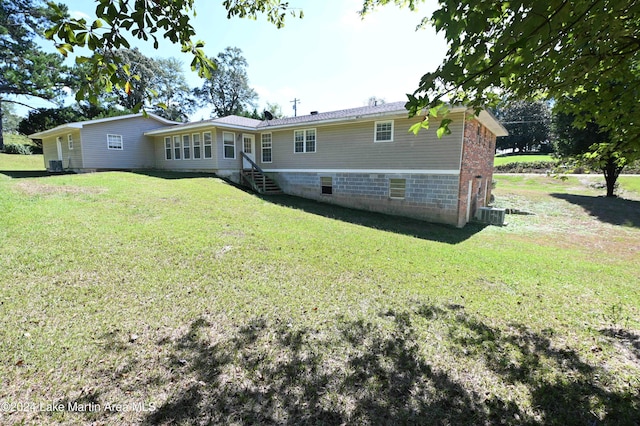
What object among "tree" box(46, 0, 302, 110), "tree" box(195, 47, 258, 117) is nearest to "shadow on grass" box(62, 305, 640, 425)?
"tree" box(46, 0, 302, 110)

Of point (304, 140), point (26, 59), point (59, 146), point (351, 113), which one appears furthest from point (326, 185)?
point (26, 59)

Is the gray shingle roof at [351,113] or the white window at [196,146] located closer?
the gray shingle roof at [351,113]

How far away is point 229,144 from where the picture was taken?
654 inches

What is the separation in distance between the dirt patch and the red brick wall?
1223cm

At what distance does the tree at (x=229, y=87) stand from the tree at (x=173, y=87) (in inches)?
72.0

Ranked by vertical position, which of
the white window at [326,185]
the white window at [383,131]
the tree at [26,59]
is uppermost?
the tree at [26,59]

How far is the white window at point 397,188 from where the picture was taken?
12.7 m

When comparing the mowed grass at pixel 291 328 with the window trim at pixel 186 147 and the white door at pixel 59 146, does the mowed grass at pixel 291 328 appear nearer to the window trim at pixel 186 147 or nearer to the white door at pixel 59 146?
the window trim at pixel 186 147

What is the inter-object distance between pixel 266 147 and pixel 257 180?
2.03 metres

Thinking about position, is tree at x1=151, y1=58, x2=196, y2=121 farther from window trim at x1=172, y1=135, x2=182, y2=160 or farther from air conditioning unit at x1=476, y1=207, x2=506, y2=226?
air conditioning unit at x1=476, y1=207, x2=506, y2=226

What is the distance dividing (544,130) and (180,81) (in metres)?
61.6

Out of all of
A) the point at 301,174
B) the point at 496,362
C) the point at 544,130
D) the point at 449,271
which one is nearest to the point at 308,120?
the point at 301,174

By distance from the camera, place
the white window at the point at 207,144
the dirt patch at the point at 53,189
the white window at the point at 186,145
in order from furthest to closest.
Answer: the white window at the point at 186,145
the white window at the point at 207,144
the dirt patch at the point at 53,189

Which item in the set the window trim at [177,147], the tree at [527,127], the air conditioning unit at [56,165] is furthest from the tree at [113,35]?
the tree at [527,127]
